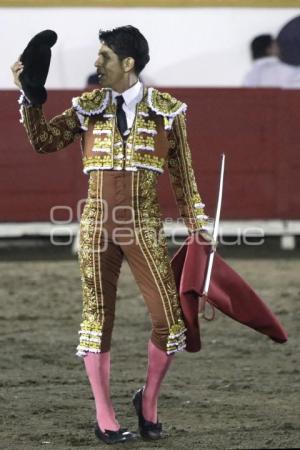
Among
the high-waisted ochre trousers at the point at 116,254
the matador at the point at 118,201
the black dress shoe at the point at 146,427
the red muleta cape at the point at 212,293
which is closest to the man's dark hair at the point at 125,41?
the matador at the point at 118,201

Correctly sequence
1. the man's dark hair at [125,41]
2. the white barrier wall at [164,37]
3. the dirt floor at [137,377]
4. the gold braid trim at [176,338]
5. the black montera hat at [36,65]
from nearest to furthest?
the black montera hat at [36,65] → the man's dark hair at [125,41] → the gold braid trim at [176,338] → the dirt floor at [137,377] → the white barrier wall at [164,37]

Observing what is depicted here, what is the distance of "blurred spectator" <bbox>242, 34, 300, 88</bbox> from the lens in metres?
9.96

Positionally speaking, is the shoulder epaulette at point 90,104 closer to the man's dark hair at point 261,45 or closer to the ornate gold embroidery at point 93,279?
the ornate gold embroidery at point 93,279

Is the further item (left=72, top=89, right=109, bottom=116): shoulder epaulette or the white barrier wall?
the white barrier wall

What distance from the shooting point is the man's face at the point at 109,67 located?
3955 mm

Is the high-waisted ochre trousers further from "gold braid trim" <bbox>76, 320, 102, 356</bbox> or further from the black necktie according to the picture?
the black necktie

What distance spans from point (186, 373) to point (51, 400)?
Answer: 0.75 m

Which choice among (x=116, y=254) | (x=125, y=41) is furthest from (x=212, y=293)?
(x=125, y=41)

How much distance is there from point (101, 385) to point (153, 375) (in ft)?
0.57

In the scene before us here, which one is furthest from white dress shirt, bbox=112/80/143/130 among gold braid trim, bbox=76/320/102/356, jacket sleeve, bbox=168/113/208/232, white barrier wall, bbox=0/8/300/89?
white barrier wall, bbox=0/8/300/89

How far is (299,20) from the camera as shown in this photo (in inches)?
397

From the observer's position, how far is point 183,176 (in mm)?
4102

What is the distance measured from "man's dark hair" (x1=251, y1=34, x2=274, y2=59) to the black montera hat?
20.2 ft

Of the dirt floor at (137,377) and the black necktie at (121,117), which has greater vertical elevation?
the black necktie at (121,117)
